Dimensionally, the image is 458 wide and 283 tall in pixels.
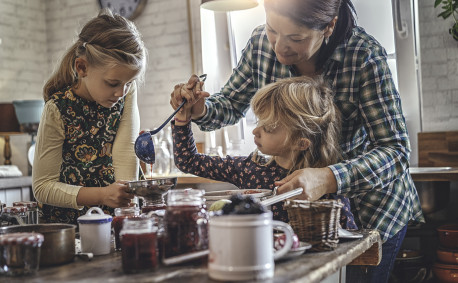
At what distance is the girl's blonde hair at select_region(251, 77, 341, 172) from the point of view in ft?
6.45

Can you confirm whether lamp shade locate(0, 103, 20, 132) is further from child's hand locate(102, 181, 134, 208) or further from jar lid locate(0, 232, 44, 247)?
jar lid locate(0, 232, 44, 247)

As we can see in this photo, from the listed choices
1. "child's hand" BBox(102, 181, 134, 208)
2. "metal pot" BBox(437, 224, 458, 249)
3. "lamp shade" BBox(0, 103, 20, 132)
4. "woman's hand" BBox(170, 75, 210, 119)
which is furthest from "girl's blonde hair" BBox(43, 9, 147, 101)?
"lamp shade" BBox(0, 103, 20, 132)

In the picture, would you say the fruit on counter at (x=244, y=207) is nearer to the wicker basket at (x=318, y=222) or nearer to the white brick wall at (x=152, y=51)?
the wicker basket at (x=318, y=222)

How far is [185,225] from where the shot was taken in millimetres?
1270

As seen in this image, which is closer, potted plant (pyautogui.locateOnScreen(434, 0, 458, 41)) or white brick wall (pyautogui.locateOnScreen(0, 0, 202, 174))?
potted plant (pyautogui.locateOnScreen(434, 0, 458, 41))

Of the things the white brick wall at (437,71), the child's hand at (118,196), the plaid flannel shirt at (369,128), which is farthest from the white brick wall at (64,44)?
the child's hand at (118,196)

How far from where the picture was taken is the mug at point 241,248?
1.11 metres

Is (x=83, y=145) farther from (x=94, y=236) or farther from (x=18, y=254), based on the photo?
(x=18, y=254)

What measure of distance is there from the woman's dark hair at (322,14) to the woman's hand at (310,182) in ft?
1.68

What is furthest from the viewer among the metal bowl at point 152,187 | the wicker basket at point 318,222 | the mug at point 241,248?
the metal bowl at point 152,187

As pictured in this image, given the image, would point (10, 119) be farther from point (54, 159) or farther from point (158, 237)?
point (158, 237)

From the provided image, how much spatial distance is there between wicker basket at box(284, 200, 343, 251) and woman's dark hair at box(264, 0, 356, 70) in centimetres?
70

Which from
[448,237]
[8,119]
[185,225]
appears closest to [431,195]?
[448,237]

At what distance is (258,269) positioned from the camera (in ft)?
3.65
